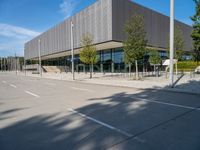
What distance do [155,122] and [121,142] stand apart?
1909mm

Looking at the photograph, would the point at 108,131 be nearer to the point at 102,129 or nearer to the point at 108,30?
the point at 102,129

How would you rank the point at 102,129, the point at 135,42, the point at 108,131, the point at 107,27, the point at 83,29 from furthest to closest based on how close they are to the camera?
the point at 83,29, the point at 107,27, the point at 135,42, the point at 102,129, the point at 108,131

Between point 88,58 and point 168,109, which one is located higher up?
point 88,58

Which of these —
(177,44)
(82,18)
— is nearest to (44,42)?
(82,18)

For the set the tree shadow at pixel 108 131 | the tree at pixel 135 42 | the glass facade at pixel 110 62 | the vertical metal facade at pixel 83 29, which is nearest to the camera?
the tree shadow at pixel 108 131

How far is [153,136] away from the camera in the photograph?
4.66 meters

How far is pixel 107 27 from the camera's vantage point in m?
32.2

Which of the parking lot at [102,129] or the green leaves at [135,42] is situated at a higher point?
the green leaves at [135,42]

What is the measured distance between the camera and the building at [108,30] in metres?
32.3

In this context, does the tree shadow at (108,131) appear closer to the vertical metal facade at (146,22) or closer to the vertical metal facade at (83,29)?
the vertical metal facade at (83,29)

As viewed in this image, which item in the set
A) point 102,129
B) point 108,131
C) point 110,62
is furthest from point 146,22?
point 108,131

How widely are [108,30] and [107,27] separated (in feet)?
2.28

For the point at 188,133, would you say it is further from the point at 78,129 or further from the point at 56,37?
the point at 56,37

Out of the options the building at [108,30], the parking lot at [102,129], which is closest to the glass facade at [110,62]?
the building at [108,30]
